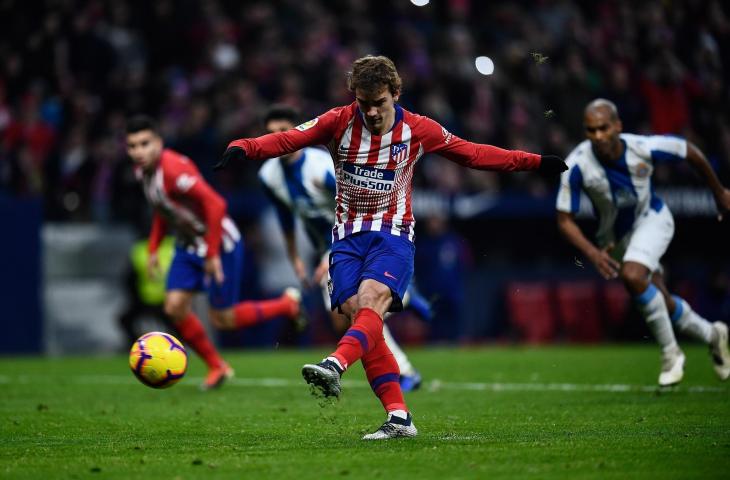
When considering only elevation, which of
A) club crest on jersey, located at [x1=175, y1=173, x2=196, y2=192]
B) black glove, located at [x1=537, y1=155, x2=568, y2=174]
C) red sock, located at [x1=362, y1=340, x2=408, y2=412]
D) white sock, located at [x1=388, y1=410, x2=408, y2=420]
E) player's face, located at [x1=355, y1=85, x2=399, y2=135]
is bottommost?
white sock, located at [x1=388, y1=410, x2=408, y2=420]

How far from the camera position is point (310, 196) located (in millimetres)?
11031

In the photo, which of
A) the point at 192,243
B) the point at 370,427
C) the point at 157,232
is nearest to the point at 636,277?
the point at 370,427

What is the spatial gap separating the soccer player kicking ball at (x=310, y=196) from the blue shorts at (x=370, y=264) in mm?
3303

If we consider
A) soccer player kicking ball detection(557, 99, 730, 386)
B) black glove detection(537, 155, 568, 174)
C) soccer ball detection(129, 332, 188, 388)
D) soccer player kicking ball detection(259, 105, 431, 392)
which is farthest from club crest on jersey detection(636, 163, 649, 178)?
soccer ball detection(129, 332, 188, 388)

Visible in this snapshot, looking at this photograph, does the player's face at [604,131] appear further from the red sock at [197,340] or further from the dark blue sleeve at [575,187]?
the red sock at [197,340]

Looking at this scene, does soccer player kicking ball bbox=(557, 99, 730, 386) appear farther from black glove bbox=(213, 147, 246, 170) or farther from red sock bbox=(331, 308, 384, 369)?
black glove bbox=(213, 147, 246, 170)

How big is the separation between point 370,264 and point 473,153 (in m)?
0.94

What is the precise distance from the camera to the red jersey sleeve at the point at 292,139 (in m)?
6.86

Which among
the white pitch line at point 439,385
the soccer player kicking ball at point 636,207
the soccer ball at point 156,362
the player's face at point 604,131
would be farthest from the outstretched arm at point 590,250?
the soccer ball at point 156,362

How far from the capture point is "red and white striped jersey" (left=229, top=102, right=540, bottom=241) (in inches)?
281

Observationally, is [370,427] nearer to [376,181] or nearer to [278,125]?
[376,181]

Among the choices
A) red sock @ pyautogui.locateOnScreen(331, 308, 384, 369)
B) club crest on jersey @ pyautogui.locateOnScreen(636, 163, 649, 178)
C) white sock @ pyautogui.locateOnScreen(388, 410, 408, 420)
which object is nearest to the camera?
red sock @ pyautogui.locateOnScreen(331, 308, 384, 369)

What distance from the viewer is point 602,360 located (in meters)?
14.2

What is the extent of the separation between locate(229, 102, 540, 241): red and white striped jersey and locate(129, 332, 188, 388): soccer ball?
1.99 meters
